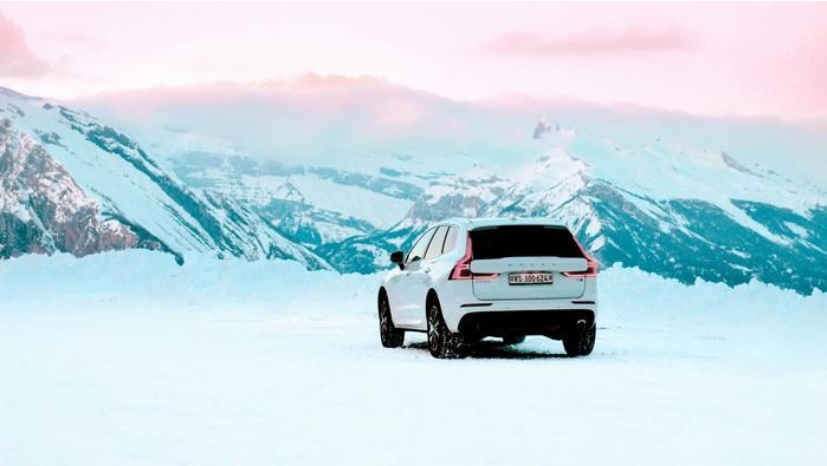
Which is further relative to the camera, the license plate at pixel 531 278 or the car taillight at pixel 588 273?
the car taillight at pixel 588 273

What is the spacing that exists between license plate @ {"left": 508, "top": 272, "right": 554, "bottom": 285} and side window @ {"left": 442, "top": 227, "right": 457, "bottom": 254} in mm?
972

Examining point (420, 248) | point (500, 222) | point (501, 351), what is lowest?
point (501, 351)

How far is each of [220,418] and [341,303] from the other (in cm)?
2216

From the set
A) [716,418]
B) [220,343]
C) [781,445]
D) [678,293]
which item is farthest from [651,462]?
[678,293]

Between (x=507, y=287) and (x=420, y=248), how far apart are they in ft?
8.24

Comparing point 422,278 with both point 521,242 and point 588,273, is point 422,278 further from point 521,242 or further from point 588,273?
point 588,273

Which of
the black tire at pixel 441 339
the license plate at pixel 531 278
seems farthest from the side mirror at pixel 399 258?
the license plate at pixel 531 278

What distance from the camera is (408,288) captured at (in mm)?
16031

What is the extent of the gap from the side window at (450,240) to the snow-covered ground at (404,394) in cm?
137

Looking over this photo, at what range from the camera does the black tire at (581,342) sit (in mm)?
14844

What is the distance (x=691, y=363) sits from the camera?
14.2m

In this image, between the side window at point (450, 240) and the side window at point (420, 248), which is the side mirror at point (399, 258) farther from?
the side window at point (450, 240)

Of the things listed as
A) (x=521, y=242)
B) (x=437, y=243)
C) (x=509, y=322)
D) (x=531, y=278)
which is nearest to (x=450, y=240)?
(x=437, y=243)

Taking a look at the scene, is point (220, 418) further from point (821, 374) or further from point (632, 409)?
point (821, 374)
